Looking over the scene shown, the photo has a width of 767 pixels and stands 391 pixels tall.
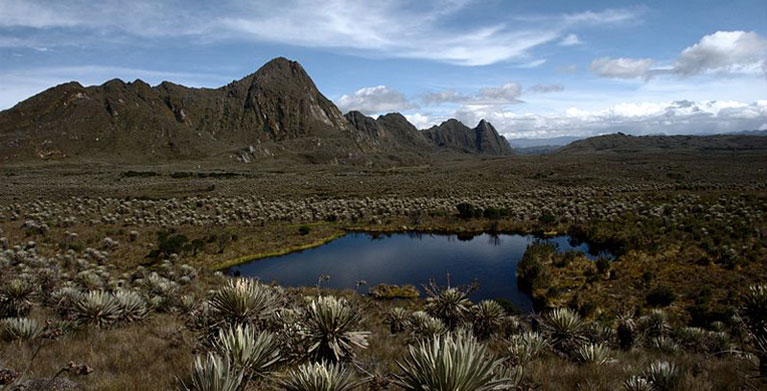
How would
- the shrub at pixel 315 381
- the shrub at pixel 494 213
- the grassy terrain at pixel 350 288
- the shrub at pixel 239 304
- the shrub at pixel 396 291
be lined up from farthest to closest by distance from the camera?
the shrub at pixel 494 213
the shrub at pixel 396 291
the grassy terrain at pixel 350 288
the shrub at pixel 239 304
the shrub at pixel 315 381

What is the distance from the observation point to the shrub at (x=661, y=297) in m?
13.2

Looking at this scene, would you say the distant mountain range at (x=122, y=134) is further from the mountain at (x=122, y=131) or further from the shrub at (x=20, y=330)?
the shrub at (x=20, y=330)

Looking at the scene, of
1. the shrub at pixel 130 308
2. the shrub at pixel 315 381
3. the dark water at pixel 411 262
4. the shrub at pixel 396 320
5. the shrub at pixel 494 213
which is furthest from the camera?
the shrub at pixel 494 213

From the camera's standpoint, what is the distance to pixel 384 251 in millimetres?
23797

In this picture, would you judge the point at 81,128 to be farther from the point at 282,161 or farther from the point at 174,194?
the point at 174,194

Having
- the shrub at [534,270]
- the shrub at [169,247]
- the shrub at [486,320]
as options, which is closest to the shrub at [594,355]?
the shrub at [486,320]

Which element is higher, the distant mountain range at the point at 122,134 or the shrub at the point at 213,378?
the distant mountain range at the point at 122,134

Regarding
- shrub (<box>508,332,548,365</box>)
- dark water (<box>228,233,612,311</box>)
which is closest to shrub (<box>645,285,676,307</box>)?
dark water (<box>228,233,612,311</box>)

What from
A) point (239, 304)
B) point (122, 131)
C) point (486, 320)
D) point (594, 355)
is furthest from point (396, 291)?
point (122, 131)

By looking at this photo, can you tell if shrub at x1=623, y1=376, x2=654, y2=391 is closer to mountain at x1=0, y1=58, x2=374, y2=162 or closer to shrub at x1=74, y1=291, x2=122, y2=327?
shrub at x1=74, y1=291, x2=122, y2=327

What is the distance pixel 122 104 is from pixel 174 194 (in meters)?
136

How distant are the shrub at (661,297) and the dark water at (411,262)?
4062mm

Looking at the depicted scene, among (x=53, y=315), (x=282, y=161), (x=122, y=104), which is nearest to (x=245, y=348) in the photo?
(x=53, y=315)

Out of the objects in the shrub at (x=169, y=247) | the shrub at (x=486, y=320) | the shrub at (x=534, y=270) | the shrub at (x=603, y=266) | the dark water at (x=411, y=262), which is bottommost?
the dark water at (x=411, y=262)
